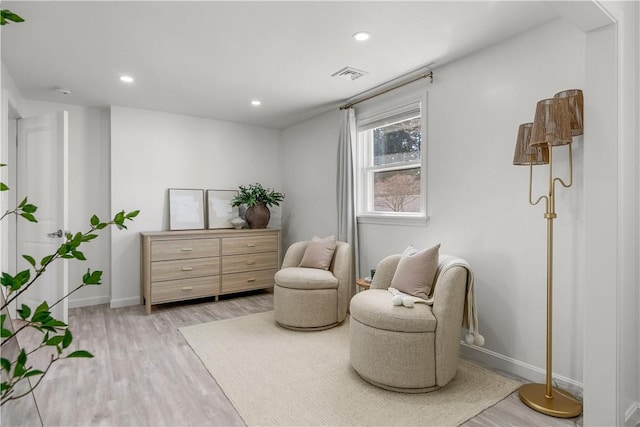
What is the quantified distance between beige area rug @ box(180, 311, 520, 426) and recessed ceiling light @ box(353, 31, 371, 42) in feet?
7.89

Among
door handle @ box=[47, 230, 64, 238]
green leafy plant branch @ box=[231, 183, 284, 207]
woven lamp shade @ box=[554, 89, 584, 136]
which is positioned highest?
woven lamp shade @ box=[554, 89, 584, 136]

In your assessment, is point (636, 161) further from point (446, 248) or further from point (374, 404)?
point (374, 404)

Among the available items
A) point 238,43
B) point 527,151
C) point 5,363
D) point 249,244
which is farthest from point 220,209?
point 5,363

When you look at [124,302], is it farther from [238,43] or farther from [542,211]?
[542,211]

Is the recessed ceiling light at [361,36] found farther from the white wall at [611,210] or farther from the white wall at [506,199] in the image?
the white wall at [611,210]

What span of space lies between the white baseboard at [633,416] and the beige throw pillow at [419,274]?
1218 mm

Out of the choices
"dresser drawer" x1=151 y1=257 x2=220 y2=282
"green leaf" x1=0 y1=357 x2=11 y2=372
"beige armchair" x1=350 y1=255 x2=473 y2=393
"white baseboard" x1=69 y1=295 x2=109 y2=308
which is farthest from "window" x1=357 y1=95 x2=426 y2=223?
"white baseboard" x1=69 y1=295 x2=109 y2=308

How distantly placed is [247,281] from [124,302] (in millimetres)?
1485

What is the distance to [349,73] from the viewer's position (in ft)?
10.7

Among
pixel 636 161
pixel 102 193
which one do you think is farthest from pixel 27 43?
pixel 636 161

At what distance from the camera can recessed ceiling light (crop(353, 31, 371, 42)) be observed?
2535 mm

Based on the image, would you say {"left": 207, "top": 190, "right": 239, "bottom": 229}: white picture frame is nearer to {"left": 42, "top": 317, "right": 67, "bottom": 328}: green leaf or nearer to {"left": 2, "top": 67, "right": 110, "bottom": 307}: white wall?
{"left": 2, "top": 67, "right": 110, "bottom": 307}: white wall

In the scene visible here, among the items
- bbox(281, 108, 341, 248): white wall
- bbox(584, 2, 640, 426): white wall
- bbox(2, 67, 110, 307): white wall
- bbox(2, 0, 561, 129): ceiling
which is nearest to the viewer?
bbox(584, 2, 640, 426): white wall

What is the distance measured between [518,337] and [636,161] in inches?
53.8
